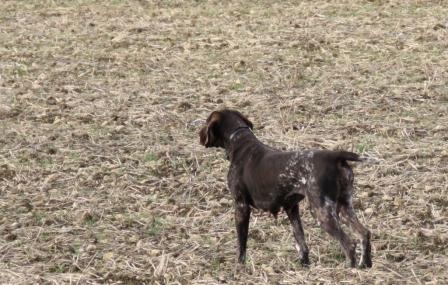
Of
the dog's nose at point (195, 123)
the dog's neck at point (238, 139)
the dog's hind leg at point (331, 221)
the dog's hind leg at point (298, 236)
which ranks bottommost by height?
the dog's nose at point (195, 123)

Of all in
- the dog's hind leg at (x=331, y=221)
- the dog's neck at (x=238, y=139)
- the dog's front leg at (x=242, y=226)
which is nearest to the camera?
the dog's hind leg at (x=331, y=221)

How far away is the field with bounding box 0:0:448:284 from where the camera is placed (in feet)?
25.0

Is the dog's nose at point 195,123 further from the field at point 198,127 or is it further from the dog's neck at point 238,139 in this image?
the dog's neck at point 238,139

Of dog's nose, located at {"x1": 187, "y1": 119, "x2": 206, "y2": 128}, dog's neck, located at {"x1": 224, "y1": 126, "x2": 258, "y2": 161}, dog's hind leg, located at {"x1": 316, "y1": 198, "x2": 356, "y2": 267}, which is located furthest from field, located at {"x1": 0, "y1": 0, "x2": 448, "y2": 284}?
dog's neck, located at {"x1": 224, "y1": 126, "x2": 258, "y2": 161}

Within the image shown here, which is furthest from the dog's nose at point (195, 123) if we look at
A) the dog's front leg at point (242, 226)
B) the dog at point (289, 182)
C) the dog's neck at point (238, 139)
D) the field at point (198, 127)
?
the dog's front leg at point (242, 226)

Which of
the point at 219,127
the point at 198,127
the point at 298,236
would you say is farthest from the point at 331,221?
the point at 198,127

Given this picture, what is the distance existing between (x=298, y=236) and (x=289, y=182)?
0.74 m

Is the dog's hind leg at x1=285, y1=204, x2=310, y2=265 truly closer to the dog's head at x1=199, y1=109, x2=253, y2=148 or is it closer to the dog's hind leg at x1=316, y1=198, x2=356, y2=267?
the dog's hind leg at x1=316, y1=198, x2=356, y2=267

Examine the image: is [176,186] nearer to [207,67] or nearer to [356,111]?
[356,111]

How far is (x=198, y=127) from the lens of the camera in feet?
37.4

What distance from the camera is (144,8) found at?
62.2 ft

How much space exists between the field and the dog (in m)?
0.33

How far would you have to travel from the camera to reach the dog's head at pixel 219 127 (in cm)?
759

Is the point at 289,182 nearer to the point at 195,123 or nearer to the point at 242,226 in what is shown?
the point at 242,226
